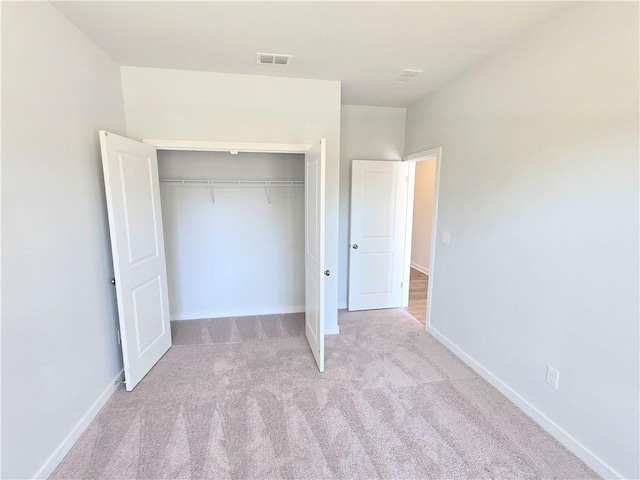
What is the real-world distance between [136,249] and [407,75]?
109 inches

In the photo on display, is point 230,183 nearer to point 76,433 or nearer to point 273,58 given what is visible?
point 273,58

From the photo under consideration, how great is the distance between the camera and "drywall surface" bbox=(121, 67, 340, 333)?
107 inches

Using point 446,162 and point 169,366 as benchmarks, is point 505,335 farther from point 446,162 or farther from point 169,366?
point 169,366

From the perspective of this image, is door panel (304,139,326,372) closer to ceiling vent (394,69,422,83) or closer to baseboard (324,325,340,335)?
baseboard (324,325,340,335)

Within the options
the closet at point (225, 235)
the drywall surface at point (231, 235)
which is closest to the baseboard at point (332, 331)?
the closet at point (225, 235)

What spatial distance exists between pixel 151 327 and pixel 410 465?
229 cm

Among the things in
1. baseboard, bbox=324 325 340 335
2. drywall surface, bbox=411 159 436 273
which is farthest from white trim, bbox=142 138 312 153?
drywall surface, bbox=411 159 436 273

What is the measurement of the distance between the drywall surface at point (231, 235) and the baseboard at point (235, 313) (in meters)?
0.01

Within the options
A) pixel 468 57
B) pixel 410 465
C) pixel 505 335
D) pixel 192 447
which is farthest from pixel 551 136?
pixel 192 447

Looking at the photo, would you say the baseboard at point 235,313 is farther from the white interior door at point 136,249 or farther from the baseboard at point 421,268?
the baseboard at point 421,268

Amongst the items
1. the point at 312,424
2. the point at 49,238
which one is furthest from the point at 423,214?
the point at 49,238

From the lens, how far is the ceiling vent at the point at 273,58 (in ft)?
8.05

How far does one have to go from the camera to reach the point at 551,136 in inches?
77.4

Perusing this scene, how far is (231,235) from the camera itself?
375 cm
